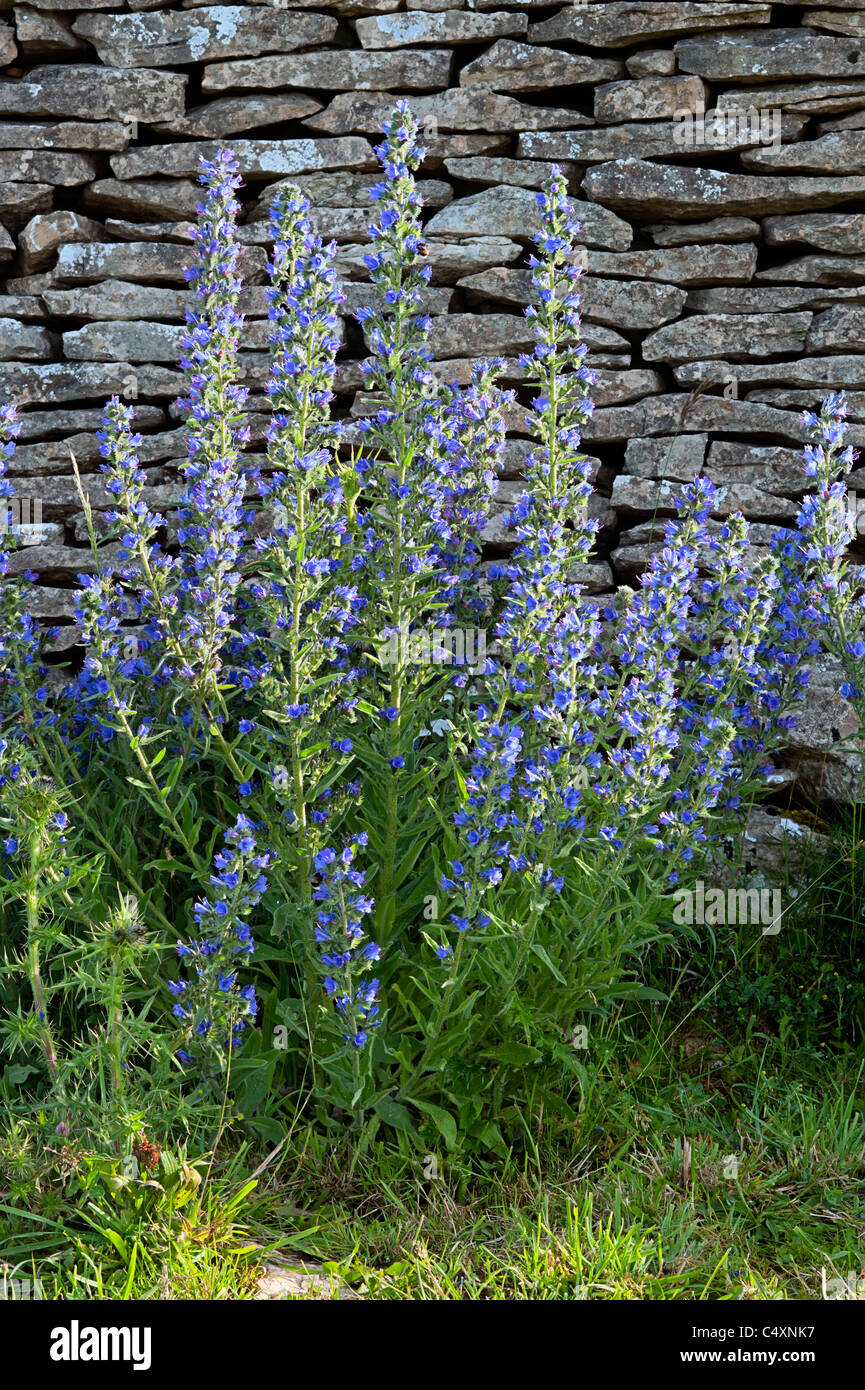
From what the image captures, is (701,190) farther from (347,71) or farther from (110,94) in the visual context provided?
(110,94)

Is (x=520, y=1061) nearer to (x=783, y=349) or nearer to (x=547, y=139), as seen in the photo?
(x=783, y=349)

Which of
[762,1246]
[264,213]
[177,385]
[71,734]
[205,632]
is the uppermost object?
[264,213]

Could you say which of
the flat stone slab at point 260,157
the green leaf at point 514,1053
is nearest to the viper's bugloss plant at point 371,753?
the green leaf at point 514,1053

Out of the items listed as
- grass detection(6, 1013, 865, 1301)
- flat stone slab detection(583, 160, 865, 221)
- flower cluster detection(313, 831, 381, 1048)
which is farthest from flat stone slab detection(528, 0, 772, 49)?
grass detection(6, 1013, 865, 1301)

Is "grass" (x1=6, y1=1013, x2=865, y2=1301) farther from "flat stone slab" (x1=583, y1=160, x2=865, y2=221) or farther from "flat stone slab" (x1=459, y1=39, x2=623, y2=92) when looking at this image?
"flat stone slab" (x1=459, y1=39, x2=623, y2=92)

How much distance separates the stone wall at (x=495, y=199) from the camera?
409cm

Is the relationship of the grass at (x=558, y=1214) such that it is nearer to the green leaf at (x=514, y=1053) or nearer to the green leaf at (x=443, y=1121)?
the green leaf at (x=443, y=1121)

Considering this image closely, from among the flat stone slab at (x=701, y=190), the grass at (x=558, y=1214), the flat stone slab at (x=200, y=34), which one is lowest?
the grass at (x=558, y=1214)

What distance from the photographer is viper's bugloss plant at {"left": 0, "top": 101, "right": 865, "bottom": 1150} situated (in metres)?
2.59

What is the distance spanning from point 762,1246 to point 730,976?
3.17ft

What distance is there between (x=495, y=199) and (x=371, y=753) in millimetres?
2359

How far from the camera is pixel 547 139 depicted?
417 cm

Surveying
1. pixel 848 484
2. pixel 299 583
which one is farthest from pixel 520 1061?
pixel 848 484

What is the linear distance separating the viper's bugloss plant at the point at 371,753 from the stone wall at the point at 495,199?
2.86 ft
